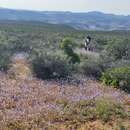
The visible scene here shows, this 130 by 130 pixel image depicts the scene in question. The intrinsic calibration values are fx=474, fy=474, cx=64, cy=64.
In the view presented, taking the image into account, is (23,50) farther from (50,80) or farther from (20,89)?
(20,89)

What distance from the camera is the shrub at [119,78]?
56.3 feet

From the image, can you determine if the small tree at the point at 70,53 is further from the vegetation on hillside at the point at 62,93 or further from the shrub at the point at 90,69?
the shrub at the point at 90,69

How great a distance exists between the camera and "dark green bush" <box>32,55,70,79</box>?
61.0ft

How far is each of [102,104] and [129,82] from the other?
4373 millimetres

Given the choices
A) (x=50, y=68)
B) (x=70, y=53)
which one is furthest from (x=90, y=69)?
(x=70, y=53)

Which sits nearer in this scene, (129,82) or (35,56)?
(129,82)

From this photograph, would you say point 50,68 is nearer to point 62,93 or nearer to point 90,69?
point 90,69

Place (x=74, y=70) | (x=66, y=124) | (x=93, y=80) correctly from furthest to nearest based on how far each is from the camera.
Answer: (x=74, y=70) < (x=93, y=80) < (x=66, y=124)

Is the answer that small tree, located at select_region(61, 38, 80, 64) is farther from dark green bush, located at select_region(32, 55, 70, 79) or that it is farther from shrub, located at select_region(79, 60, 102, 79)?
dark green bush, located at select_region(32, 55, 70, 79)

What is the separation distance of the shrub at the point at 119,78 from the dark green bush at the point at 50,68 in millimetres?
1758

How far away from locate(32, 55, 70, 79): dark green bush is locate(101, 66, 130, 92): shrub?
1.76 meters

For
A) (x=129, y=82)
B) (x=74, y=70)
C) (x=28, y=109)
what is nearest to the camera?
(x=28, y=109)

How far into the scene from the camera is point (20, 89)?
50.0ft

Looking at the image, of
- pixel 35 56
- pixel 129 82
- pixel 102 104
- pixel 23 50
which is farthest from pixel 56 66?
pixel 23 50
